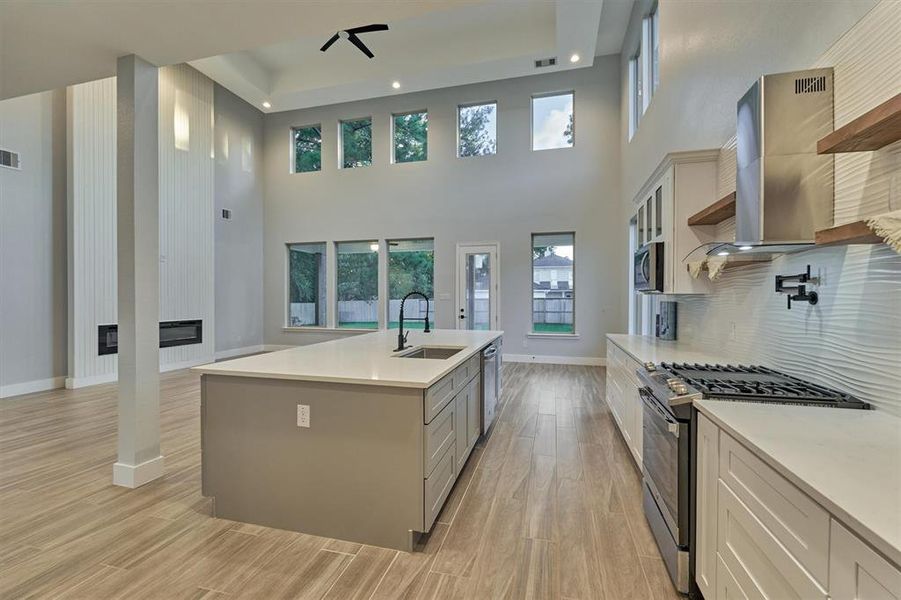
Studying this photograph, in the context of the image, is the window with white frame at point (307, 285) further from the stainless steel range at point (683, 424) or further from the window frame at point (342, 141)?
the stainless steel range at point (683, 424)

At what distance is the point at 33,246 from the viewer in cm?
492

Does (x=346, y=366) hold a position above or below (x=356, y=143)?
below

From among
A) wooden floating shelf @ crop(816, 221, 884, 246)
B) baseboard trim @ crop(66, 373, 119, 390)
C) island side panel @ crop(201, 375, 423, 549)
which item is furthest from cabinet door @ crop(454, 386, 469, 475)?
baseboard trim @ crop(66, 373, 119, 390)

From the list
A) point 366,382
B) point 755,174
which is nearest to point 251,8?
point 366,382

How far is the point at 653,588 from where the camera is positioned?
165 centimetres

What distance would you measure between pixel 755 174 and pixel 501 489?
2.30m

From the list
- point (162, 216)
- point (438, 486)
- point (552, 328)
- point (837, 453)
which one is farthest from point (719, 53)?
point (162, 216)

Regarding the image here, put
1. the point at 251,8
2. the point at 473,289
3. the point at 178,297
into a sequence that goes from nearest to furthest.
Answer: the point at 251,8 → the point at 178,297 → the point at 473,289

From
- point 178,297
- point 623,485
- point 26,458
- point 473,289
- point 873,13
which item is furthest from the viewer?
point 473,289

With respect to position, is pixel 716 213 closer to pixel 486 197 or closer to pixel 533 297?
pixel 533 297

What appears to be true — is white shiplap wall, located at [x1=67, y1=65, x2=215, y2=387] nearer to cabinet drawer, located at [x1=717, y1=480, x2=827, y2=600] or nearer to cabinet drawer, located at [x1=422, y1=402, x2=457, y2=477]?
cabinet drawer, located at [x1=422, y1=402, x2=457, y2=477]

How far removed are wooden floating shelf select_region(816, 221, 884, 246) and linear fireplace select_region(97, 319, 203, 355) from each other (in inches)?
305

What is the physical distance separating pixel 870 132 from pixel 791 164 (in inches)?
17.7

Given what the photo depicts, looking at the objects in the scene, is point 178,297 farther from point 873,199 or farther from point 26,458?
point 873,199
